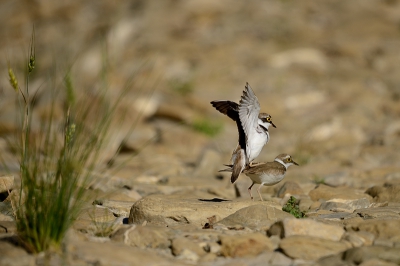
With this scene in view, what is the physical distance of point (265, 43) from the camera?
16469 millimetres

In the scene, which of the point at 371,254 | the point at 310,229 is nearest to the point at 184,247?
the point at 310,229

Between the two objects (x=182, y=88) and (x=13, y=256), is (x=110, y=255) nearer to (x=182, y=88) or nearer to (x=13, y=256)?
(x=13, y=256)

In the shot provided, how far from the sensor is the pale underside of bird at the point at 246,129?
578 cm

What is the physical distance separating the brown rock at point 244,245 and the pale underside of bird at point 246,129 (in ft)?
4.71

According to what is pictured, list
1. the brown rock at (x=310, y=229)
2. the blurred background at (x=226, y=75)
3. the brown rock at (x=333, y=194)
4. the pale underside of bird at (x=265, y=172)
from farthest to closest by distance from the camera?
1. the blurred background at (x=226, y=75)
2. the brown rock at (x=333, y=194)
3. the pale underside of bird at (x=265, y=172)
4. the brown rock at (x=310, y=229)

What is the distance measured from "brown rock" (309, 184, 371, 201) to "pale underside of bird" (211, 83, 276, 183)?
3.21 feet

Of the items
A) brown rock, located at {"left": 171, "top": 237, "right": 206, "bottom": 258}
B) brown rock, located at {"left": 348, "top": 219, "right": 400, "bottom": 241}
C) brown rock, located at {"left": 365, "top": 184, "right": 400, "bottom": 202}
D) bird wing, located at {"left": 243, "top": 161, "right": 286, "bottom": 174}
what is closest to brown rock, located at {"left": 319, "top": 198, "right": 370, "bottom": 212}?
brown rock, located at {"left": 365, "top": 184, "right": 400, "bottom": 202}

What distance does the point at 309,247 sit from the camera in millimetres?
4375

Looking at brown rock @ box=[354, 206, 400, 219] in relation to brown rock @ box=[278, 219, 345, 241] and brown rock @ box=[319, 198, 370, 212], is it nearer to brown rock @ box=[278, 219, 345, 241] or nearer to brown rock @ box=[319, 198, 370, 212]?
brown rock @ box=[319, 198, 370, 212]

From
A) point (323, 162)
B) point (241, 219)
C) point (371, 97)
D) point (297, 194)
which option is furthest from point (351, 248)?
point (371, 97)

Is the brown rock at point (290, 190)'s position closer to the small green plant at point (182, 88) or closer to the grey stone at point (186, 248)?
the grey stone at point (186, 248)

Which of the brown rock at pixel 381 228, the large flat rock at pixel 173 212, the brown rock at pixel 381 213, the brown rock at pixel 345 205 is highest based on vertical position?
the brown rock at pixel 345 205

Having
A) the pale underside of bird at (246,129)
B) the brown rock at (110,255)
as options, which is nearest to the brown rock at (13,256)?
the brown rock at (110,255)

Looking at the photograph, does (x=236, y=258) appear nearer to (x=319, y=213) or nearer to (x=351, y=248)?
(x=351, y=248)
